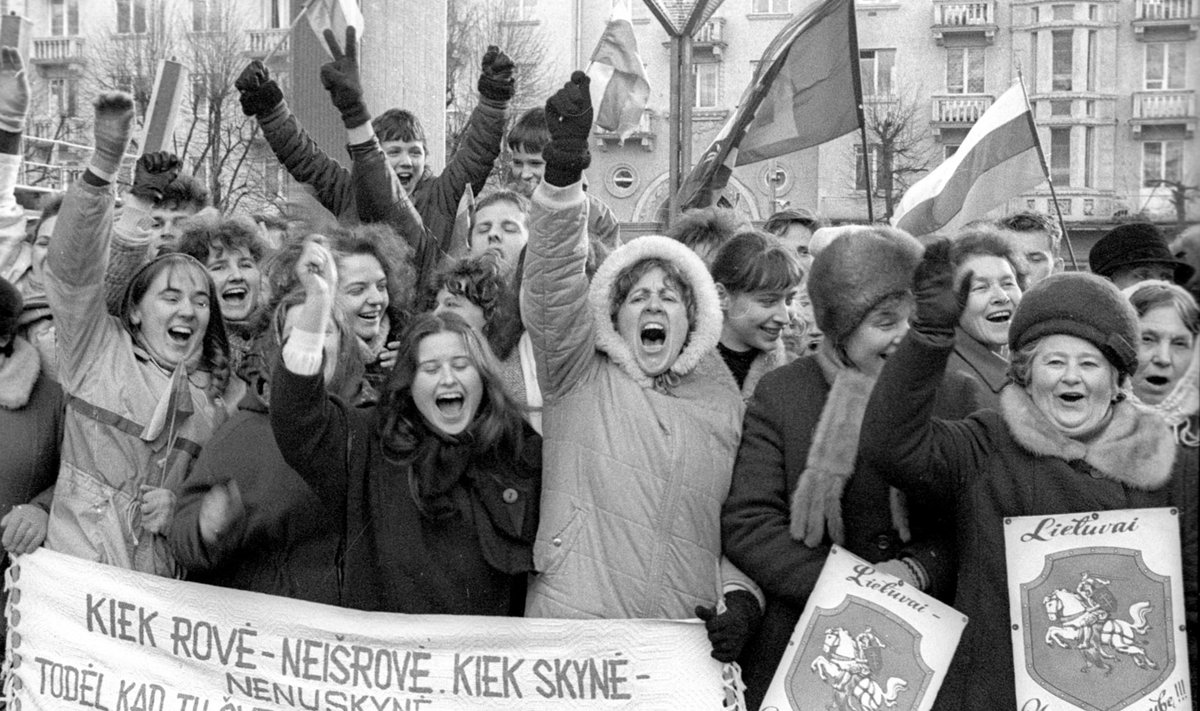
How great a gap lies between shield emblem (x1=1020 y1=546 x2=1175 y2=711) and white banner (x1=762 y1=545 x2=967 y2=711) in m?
0.21

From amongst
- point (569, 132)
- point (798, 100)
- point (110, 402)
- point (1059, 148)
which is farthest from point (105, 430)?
point (1059, 148)

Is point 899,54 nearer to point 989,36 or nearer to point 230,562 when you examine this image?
point 989,36

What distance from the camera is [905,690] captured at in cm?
401

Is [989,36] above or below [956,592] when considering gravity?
above

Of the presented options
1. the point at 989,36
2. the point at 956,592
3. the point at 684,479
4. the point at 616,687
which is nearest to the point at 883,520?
the point at 956,592

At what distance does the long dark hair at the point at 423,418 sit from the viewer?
4312 mm

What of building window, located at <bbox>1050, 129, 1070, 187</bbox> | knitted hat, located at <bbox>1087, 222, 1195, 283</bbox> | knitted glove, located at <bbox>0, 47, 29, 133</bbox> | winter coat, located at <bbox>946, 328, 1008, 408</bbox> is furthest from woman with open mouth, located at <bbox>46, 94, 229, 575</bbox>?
building window, located at <bbox>1050, 129, 1070, 187</bbox>

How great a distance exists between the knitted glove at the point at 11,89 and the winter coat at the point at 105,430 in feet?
2.12

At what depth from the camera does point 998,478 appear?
407 cm

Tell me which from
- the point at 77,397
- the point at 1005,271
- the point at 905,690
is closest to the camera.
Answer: the point at 905,690

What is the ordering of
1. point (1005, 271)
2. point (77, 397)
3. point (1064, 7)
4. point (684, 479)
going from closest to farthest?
point (684, 479)
point (77, 397)
point (1005, 271)
point (1064, 7)

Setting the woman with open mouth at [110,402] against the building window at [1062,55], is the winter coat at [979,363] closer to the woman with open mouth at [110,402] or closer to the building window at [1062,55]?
the woman with open mouth at [110,402]

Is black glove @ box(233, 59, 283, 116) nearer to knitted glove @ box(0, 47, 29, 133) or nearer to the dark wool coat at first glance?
knitted glove @ box(0, 47, 29, 133)

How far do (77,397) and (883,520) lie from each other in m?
2.42
